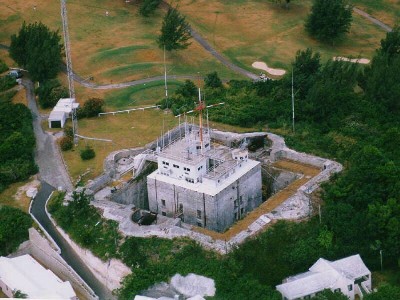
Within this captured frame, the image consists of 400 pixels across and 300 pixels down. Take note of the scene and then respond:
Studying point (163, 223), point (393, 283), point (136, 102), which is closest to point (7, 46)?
point (136, 102)

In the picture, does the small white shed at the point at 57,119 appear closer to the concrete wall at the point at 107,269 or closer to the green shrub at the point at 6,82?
the green shrub at the point at 6,82

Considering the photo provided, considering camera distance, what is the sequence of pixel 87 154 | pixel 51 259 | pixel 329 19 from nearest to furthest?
pixel 51 259 → pixel 87 154 → pixel 329 19

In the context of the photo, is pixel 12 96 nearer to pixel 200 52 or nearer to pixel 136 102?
pixel 136 102

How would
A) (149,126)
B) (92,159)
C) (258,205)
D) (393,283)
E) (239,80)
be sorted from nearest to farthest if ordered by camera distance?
(393,283) → (258,205) → (92,159) → (149,126) → (239,80)

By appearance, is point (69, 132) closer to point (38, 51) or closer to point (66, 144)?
point (66, 144)

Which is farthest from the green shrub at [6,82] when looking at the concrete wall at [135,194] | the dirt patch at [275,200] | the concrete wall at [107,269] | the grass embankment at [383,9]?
the grass embankment at [383,9]

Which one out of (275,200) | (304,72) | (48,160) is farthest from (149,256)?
(304,72)
